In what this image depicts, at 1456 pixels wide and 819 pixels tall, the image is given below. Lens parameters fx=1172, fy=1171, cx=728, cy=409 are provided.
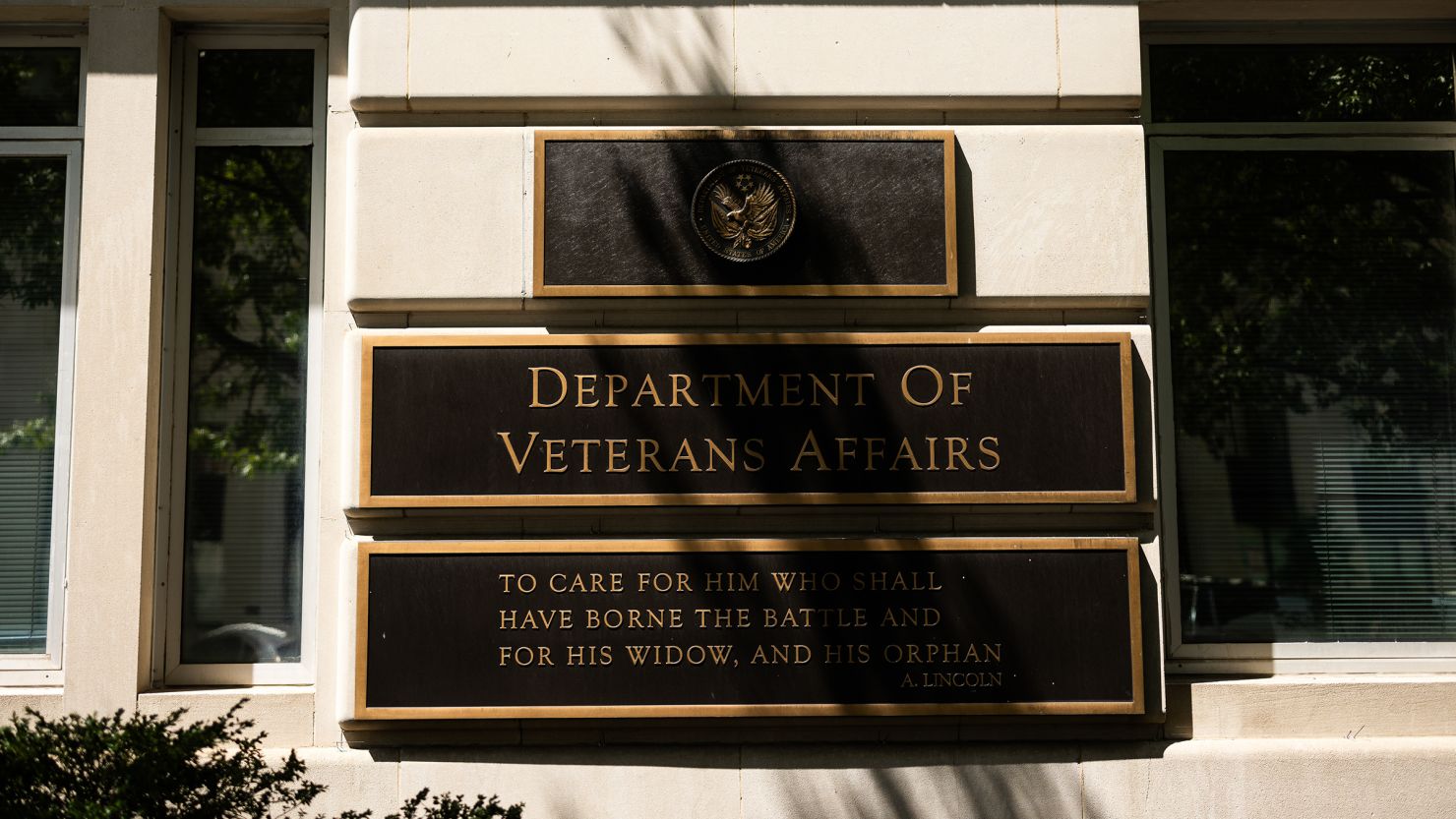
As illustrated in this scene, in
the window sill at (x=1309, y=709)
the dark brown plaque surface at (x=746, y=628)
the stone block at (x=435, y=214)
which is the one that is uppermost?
the stone block at (x=435, y=214)

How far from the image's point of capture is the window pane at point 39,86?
6.16 m

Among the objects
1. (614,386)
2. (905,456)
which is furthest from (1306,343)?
(614,386)

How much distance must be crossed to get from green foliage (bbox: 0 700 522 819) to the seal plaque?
2758 mm

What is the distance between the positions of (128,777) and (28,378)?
9.08 ft

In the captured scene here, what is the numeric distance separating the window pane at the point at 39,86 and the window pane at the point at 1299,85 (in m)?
5.74

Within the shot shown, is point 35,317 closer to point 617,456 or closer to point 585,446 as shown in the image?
point 585,446

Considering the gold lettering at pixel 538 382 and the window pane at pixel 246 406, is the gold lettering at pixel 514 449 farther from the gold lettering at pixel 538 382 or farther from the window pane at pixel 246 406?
the window pane at pixel 246 406

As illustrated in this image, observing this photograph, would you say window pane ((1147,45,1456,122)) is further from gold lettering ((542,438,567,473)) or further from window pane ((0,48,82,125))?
window pane ((0,48,82,125))

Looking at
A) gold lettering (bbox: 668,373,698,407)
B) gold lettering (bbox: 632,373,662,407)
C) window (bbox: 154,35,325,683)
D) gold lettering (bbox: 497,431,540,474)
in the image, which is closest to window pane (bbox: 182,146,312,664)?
window (bbox: 154,35,325,683)

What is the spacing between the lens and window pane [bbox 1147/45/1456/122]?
6285 mm

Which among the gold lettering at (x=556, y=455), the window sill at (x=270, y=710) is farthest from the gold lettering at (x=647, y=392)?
the window sill at (x=270, y=710)

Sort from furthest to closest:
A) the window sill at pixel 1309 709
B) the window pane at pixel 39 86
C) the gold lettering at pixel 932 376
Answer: the window pane at pixel 39 86 → the window sill at pixel 1309 709 → the gold lettering at pixel 932 376

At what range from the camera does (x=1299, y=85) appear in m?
6.31

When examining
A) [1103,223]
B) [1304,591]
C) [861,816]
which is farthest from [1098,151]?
[861,816]
